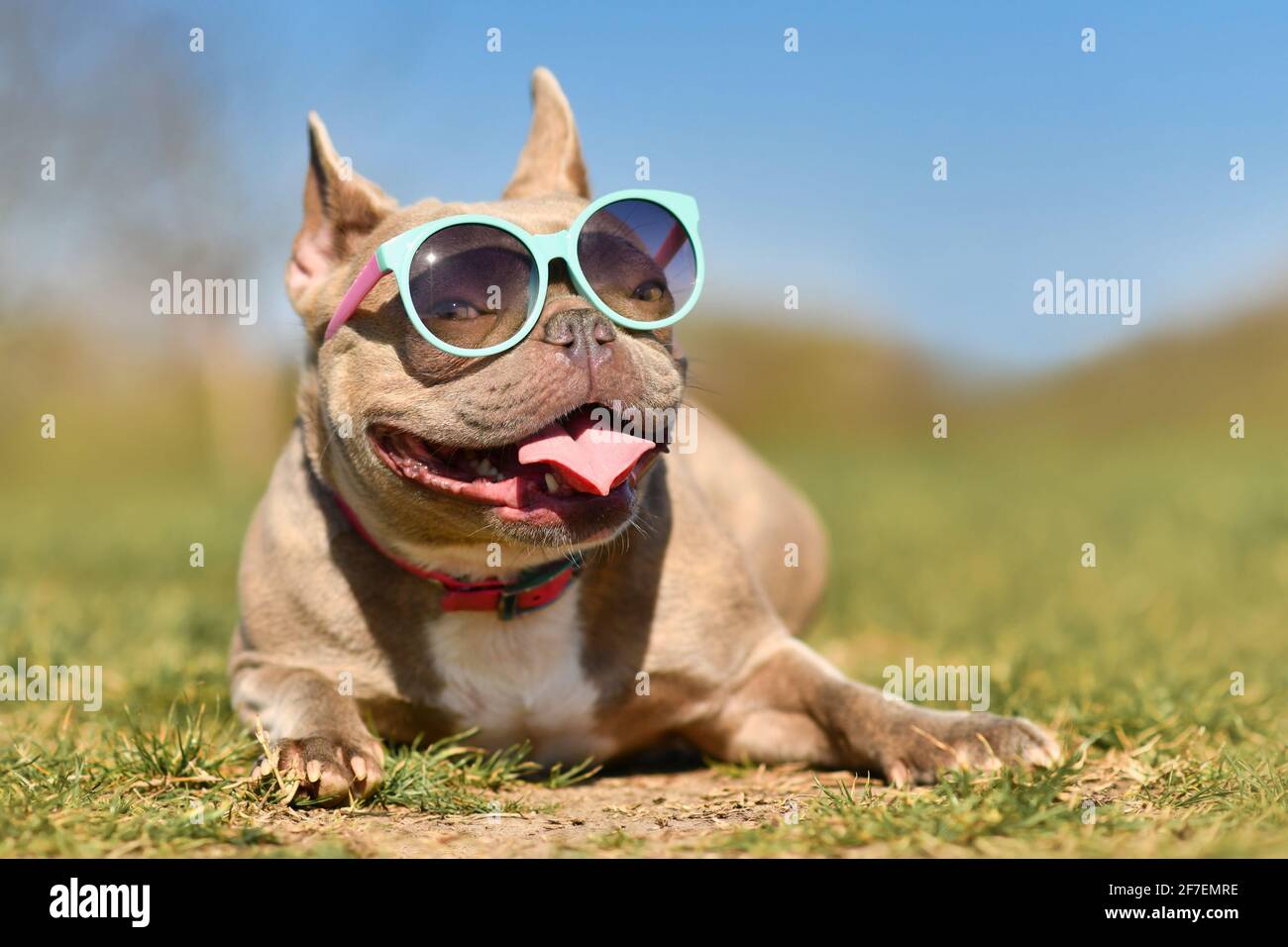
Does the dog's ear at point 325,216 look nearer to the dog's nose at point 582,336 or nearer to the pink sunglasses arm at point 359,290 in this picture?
the pink sunglasses arm at point 359,290

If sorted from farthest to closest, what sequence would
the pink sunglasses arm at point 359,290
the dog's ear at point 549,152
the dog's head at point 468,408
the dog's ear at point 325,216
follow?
the dog's ear at point 549,152, the dog's ear at point 325,216, the pink sunglasses arm at point 359,290, the dog's head at point 468,408

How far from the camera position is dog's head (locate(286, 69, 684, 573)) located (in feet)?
10.5

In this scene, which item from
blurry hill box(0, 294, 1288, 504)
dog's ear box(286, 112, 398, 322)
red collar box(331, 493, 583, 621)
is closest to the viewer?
red collar box(331, 493, 583, 621)

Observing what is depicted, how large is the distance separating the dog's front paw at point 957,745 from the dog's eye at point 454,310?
5.19 ft

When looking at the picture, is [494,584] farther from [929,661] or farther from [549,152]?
[929,661]

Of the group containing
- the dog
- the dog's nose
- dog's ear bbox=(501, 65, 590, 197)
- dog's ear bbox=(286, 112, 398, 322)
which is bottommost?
the dog

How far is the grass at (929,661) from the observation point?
2.62 metres

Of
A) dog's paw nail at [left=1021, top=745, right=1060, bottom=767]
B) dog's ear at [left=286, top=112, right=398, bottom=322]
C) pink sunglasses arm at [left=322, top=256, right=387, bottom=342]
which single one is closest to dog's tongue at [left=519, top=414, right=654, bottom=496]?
pink sunglasses arm at [left=322, top=256, right=387, bottom=342]

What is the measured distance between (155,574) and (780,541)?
4.07 metres

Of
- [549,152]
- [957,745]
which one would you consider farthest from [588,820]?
[549,152]

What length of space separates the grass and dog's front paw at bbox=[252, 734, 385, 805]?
0.20ft

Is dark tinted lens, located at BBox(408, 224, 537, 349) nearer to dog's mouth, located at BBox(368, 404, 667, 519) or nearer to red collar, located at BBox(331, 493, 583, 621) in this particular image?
dog's mouth, located at BBox(368, 404, 667, 519)

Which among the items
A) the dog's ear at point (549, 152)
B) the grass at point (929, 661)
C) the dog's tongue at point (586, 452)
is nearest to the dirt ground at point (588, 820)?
the grass at point (929, 661)
